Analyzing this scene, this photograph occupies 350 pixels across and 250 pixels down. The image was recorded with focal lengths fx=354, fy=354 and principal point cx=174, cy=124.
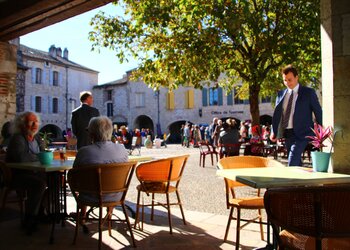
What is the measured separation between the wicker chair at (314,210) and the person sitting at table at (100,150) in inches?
73.0

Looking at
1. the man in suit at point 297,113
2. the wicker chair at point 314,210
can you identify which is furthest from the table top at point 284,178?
the man in suit at point 297,113

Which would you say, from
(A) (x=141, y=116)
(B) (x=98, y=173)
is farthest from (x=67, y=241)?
(A) (x=141, y=116)

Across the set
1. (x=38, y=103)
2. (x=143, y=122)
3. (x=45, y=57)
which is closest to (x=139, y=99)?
(x=143, y=122)

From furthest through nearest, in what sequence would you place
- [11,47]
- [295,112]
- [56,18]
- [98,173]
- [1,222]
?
1. [11,47]
2. [56,18]
3. [1,222]
4. [295,112]
5. [98,173]

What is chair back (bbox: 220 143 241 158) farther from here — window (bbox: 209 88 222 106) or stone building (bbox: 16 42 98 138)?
stone building (bbox: 16 42 98 138)

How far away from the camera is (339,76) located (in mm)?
3305

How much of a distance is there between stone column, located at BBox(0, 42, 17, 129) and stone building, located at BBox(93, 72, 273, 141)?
77.6 ft

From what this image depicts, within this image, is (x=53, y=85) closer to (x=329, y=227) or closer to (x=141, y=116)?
(x=141, y=116)

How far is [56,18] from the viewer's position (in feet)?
17.6

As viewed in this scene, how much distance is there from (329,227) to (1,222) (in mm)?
3961

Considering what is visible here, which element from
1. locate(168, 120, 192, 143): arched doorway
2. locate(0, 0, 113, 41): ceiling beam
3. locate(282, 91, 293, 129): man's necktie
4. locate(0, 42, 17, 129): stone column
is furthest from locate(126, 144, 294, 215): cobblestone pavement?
locate(168, 120, 192, 143): arched doorway

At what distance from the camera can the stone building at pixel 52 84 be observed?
3275 cm

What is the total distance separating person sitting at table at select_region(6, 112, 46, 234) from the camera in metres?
3.90

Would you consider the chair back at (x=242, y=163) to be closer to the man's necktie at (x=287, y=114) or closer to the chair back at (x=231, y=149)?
the man's necktie at (x=287, y=114)
